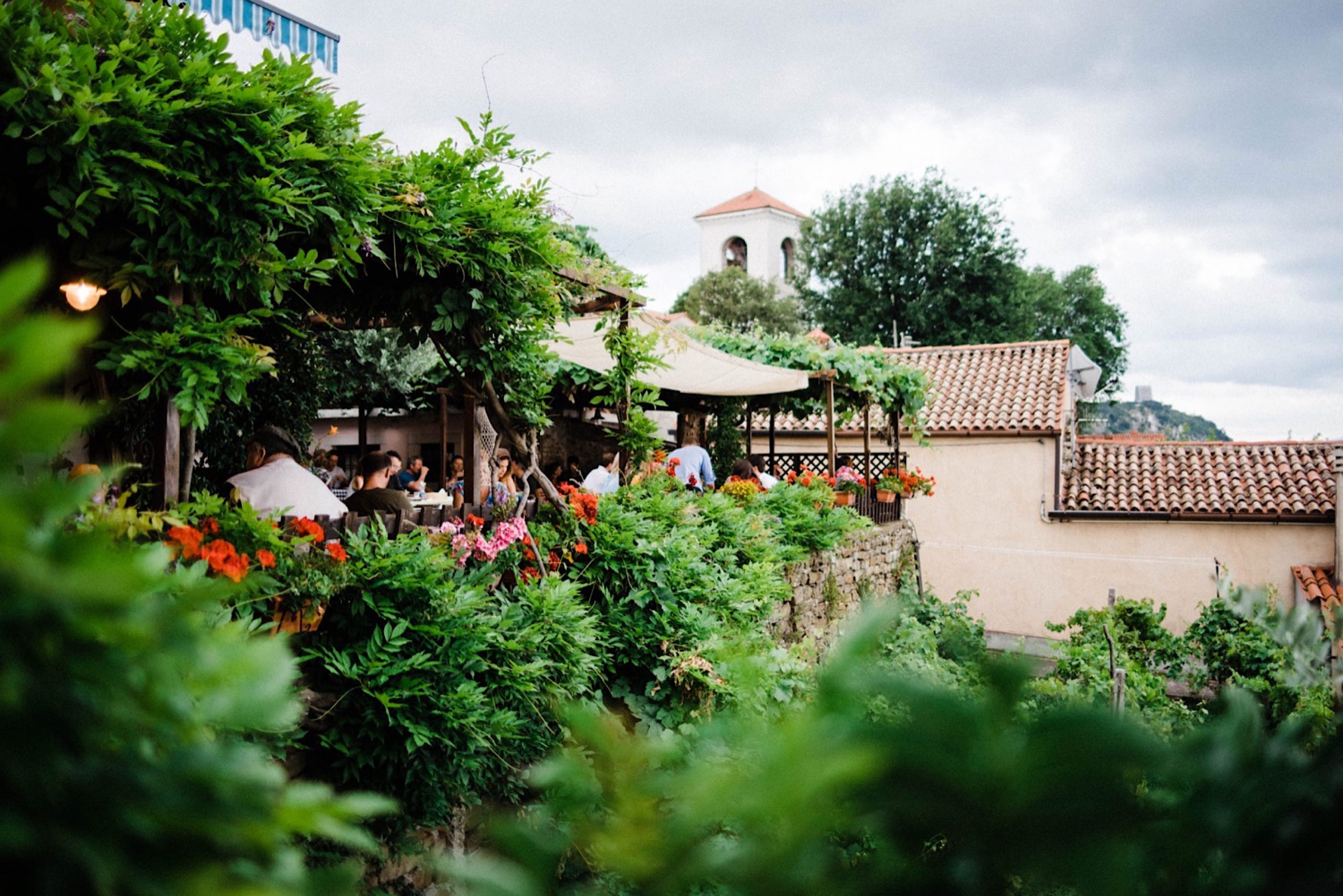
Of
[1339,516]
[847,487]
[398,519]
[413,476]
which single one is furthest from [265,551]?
[1339,516]

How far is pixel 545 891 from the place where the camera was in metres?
0.48

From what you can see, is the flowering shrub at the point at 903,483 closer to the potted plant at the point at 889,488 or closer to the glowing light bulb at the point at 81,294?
the potted plant at the point at 889,488

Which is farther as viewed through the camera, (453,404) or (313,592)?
(453,404)

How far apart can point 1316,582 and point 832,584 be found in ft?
36.2

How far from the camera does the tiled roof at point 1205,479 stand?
16.2 m

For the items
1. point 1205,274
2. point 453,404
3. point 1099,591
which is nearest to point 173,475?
point 453,404

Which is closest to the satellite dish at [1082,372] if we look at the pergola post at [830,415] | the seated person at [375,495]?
the pergola post at [830,415]

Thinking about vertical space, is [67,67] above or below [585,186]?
below

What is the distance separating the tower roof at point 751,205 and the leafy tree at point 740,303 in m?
10.2

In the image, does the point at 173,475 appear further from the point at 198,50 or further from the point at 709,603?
the point at 709,603

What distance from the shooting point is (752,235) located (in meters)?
44.4

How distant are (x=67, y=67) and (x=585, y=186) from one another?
323 cm

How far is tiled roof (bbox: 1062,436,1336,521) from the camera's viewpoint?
16172mm

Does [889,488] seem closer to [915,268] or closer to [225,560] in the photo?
[225,560]
